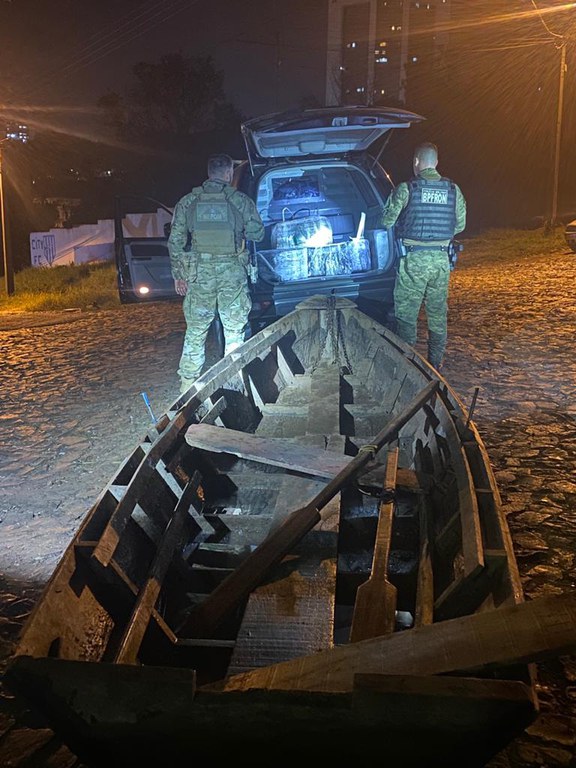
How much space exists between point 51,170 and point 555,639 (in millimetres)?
46864

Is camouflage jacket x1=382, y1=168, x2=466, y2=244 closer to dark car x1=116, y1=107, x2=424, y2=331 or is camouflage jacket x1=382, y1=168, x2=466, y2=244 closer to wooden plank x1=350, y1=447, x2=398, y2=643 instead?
dark car x1=116, y1=107, x2=424, y2=331

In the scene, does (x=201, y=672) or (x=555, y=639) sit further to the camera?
(x=201, y=672)

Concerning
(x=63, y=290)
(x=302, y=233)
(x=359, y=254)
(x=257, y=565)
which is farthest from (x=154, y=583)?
(x=63, y=290)

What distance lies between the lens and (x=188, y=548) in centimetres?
323

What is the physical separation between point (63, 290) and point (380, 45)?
182 ft

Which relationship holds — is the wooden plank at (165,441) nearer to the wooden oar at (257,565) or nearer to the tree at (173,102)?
the wooden oar at (257,565)

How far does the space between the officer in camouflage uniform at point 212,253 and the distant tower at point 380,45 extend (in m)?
48.8

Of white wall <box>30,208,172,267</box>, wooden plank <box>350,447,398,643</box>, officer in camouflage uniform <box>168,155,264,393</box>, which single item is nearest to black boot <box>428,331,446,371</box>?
officer in camouflage uniform <box>168,155,264,393</box>

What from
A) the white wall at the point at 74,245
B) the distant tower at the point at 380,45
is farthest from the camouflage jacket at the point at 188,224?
the distant tower at the point at 380,45

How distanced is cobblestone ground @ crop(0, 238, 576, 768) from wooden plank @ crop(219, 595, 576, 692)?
77cm

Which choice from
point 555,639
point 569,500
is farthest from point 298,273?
point 555,639

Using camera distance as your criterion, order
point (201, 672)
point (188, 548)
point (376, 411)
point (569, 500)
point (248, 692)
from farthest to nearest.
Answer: point (376, 411), point (569, 500), point (188, 548), point (201, 672), point (248, 692)

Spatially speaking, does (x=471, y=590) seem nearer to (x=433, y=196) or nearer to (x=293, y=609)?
(x=293, y=609)

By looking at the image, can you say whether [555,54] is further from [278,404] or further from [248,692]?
[248,692]
